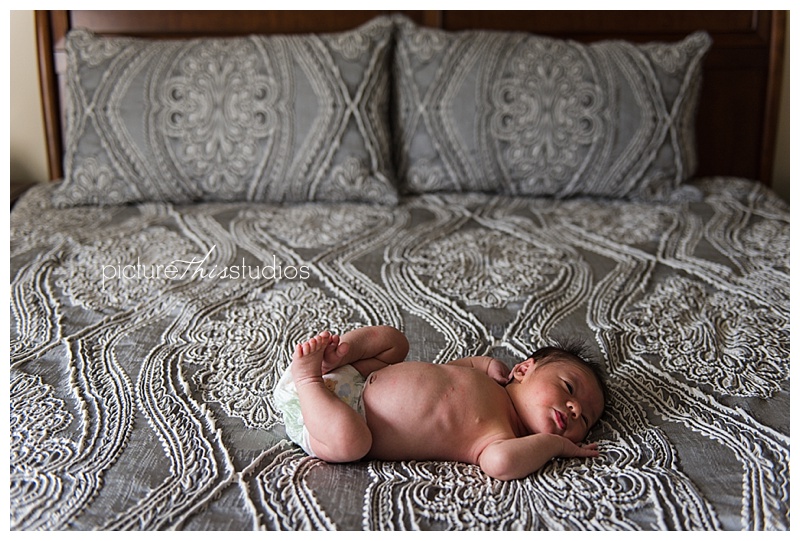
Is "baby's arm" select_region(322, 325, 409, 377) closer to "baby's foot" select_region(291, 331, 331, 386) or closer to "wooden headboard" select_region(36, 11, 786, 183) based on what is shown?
"baby's foot" select_region(291, 331, 331, 386)

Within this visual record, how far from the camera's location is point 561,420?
1.06 meters

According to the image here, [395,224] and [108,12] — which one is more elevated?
[108,12]

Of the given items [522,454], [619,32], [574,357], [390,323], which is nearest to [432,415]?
[522,454]

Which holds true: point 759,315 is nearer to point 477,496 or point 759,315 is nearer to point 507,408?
point 507,408

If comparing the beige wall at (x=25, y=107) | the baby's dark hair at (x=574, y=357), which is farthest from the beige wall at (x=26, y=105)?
the baby's dark hair at (x=574, y=357)

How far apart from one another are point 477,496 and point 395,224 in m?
1.17

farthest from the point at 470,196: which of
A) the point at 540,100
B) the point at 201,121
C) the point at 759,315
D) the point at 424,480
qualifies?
the point at 424,480

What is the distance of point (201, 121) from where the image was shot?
2.19 meters

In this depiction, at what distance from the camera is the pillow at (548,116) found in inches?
88.3

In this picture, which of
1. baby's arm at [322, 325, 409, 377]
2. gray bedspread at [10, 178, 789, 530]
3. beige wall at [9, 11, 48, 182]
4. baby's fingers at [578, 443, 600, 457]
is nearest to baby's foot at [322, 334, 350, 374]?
baby's arm at [322, 325, 409, 377]

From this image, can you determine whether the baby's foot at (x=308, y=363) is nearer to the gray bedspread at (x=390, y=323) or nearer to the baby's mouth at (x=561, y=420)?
the gray bedspread at (x=390, y=323)

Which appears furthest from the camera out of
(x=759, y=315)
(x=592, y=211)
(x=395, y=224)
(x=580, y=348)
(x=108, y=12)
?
(x=108, y=12)

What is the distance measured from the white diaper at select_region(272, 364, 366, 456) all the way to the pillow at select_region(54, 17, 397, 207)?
1.15 meters

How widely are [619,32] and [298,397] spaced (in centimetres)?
200
